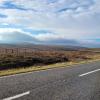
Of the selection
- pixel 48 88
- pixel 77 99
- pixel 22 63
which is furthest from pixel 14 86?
pixel 22 63

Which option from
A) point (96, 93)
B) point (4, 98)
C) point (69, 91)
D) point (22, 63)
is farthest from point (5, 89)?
point (22, 63)

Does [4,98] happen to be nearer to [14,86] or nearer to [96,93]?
[14,86]

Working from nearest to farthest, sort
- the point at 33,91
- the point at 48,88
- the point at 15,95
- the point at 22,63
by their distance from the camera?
the point at 15,95 → the point at 33,91 → the point at 48,88 → the point at 22,63

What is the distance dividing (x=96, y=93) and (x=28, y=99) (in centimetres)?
278

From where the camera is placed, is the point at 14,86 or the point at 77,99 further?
the point at 14,86

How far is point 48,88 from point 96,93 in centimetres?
187

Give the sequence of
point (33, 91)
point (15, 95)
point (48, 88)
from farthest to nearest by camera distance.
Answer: point (48, 88) < point (33, 91) < point (15, 95)

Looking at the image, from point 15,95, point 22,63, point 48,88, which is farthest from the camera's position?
point 22,63

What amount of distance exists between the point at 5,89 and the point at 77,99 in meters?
2.78

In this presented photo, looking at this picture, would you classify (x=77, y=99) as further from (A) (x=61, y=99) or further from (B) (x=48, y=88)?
(B) (x=48, y=88)

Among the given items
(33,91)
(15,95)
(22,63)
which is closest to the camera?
(15,95)

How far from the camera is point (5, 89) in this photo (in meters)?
9.06

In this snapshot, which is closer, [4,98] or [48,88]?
[4,98]

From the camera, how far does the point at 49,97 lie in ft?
26.1
